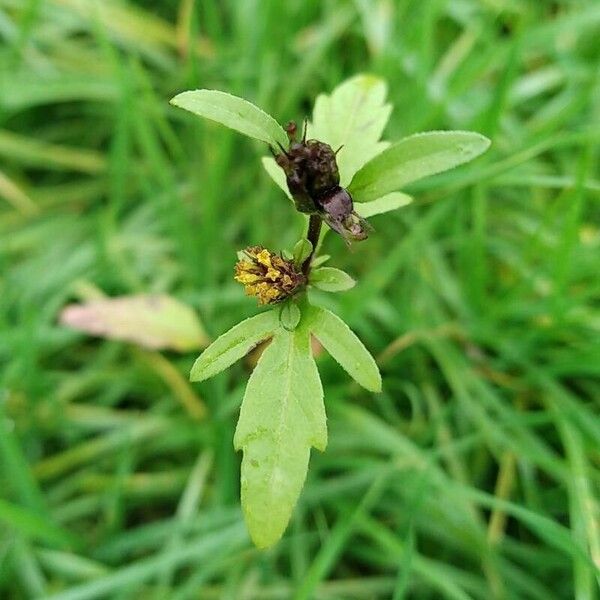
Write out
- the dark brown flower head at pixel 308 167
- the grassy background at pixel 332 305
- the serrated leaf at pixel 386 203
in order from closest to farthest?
the dark brown flower head at pixel 308 167, the serrated leaf at pixel 386 203, the grassy background at pixel 332 305

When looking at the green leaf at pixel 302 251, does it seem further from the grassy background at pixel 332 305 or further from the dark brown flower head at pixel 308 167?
the grassy background at pixel 332 305

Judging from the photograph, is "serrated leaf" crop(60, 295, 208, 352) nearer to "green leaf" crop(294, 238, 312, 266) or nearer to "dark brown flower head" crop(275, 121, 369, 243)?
"green leaf" crop(294, 238, 312, 266)

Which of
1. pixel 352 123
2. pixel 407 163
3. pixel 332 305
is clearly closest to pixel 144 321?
pixel 332 305

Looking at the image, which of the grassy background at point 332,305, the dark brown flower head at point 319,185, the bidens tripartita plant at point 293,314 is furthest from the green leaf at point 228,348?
the grassy background at point 332,305

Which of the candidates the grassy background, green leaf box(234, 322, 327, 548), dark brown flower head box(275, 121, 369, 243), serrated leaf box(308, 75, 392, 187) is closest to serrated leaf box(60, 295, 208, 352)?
the grassy background

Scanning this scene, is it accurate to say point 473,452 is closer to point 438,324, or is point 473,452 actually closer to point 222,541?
point 438,324

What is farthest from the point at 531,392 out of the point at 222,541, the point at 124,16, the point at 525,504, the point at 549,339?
the point at 124,16

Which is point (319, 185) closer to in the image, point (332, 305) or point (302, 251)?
point (302, 251)
